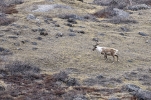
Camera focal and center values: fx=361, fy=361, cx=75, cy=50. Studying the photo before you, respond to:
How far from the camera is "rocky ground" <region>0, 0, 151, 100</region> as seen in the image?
1628 cm

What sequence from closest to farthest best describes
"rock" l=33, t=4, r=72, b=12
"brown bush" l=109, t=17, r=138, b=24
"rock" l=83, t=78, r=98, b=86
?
"rock" l=83, t=78, r=98, b=86 → "brown bush" l=109, t=17, r=138, b=24 → "rock" l=33, t=4, r=72, b=12

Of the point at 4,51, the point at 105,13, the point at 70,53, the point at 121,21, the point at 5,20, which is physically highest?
the point at 5,20

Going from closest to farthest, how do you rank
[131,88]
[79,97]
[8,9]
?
[79,97], [131,88], [8,9]

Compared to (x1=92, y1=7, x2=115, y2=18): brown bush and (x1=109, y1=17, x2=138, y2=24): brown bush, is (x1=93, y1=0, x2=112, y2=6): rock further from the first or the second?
(x1=109, y1=17, x2=138, y2=24): brown bush

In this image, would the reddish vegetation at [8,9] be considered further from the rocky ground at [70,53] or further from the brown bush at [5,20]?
the brown bush at [5,20]

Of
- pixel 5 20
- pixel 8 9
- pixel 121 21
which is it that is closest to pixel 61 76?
pixel 5 20

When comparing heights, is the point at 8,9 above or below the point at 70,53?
above

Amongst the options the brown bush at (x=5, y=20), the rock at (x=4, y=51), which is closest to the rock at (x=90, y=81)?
the rock at (x=4, y=51)

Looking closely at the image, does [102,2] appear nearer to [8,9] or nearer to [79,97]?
[8,9]

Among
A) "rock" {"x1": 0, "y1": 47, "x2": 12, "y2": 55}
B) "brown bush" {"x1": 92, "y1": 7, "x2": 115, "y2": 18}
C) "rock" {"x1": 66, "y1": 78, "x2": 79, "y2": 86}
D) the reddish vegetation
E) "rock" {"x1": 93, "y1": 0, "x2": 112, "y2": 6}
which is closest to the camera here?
"rock" {"x1": 66, "y1": 78, "x2": 79, "y2": 86}

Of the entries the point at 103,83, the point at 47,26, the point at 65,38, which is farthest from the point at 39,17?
the point at 103,83

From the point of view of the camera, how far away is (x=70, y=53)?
2206cm

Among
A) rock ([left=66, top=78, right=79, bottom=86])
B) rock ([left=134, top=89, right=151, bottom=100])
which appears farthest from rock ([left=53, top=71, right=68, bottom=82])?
A: rock ([left=134, top=89, right=151, bottom=100])

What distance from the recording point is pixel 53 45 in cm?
2402
